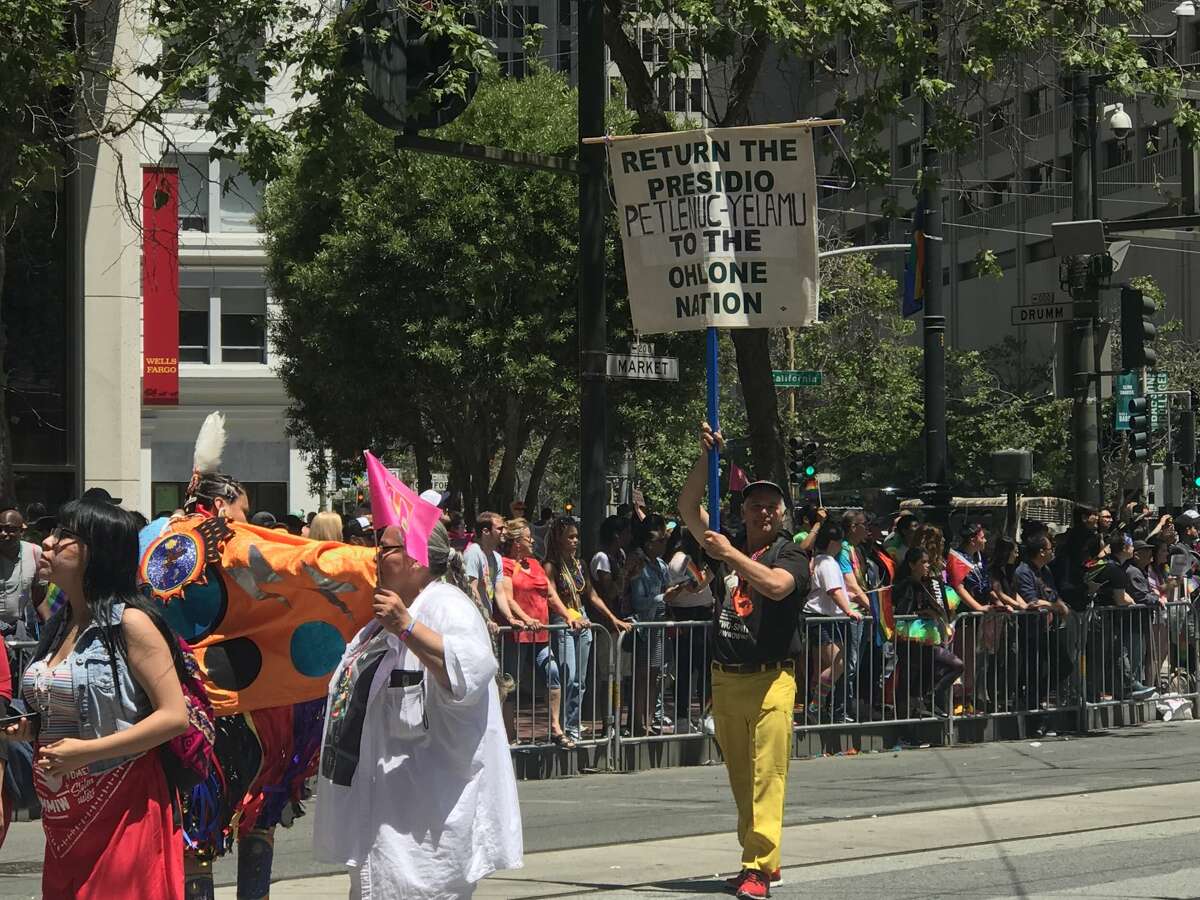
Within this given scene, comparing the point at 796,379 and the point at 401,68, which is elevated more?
the point at 401,68

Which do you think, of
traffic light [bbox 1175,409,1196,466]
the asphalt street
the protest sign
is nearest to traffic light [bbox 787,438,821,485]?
traffic light [bbox 1175,409,1196,466]

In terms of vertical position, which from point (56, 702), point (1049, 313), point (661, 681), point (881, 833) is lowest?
point (881, 833)

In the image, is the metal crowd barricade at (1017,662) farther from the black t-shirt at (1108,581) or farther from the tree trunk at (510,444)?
the tree trunk at (510,444)

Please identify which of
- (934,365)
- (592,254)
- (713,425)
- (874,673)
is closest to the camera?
(713,425)

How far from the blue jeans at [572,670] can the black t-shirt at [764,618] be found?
4.88 m

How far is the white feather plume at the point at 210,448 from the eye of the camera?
23.8 ft

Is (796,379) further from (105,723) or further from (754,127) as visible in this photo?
(105,723)

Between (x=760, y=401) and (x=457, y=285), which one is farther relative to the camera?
(x=457, y=285)

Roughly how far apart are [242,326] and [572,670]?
35.6 metres

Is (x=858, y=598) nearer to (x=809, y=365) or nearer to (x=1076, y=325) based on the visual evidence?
(x=1076, y=325)

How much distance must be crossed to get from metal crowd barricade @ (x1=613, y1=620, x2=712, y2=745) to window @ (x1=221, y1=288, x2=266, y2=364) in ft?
112

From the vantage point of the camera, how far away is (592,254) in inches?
520

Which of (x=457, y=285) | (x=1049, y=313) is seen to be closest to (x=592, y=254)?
(x=1049, y=313)

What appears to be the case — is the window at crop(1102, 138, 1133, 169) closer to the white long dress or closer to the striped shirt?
the white long dress
